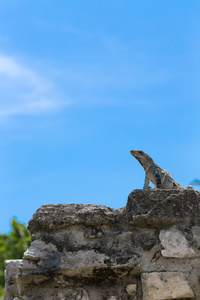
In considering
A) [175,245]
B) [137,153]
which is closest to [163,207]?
[175,245]

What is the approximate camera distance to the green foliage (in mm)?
16047

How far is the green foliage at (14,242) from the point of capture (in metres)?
16.0

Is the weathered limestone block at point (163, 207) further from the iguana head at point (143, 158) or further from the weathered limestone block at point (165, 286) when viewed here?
the iguana head at point (143, 158)

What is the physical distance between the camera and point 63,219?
361cm

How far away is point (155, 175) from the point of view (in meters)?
4.77

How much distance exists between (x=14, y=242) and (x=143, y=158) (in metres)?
12.8

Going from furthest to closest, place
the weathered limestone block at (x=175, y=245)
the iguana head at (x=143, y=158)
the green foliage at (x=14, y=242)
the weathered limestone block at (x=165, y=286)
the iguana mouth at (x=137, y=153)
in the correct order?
1. the green foliage at (x=14, y=242)
2. the iguana mouth at (x=137, y=153)
3. the iguana head at (x=143, y=158)
4. the weathered limestone block at (x=175, y=245)
5. the weathered limestone block at (x=165, y=286)

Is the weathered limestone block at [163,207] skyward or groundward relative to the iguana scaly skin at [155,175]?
groundward

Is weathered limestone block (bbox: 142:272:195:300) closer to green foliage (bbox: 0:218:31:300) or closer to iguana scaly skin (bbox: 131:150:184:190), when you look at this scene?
iguana scaly skin (bbox: 131:150:184:190)

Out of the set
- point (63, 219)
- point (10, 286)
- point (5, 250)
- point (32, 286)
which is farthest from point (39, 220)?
point (5, 250)

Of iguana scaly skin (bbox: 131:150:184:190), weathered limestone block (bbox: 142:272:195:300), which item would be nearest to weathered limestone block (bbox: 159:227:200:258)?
weathered limestone block (bbox: 142:272:195:300)

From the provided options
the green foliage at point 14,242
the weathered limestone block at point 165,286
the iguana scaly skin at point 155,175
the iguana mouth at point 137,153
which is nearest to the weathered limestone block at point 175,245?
the weathered limestone block at point 165,286

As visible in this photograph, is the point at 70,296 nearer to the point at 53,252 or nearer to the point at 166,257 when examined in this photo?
the point at 53,252

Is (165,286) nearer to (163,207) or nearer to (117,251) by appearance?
(117,251)
